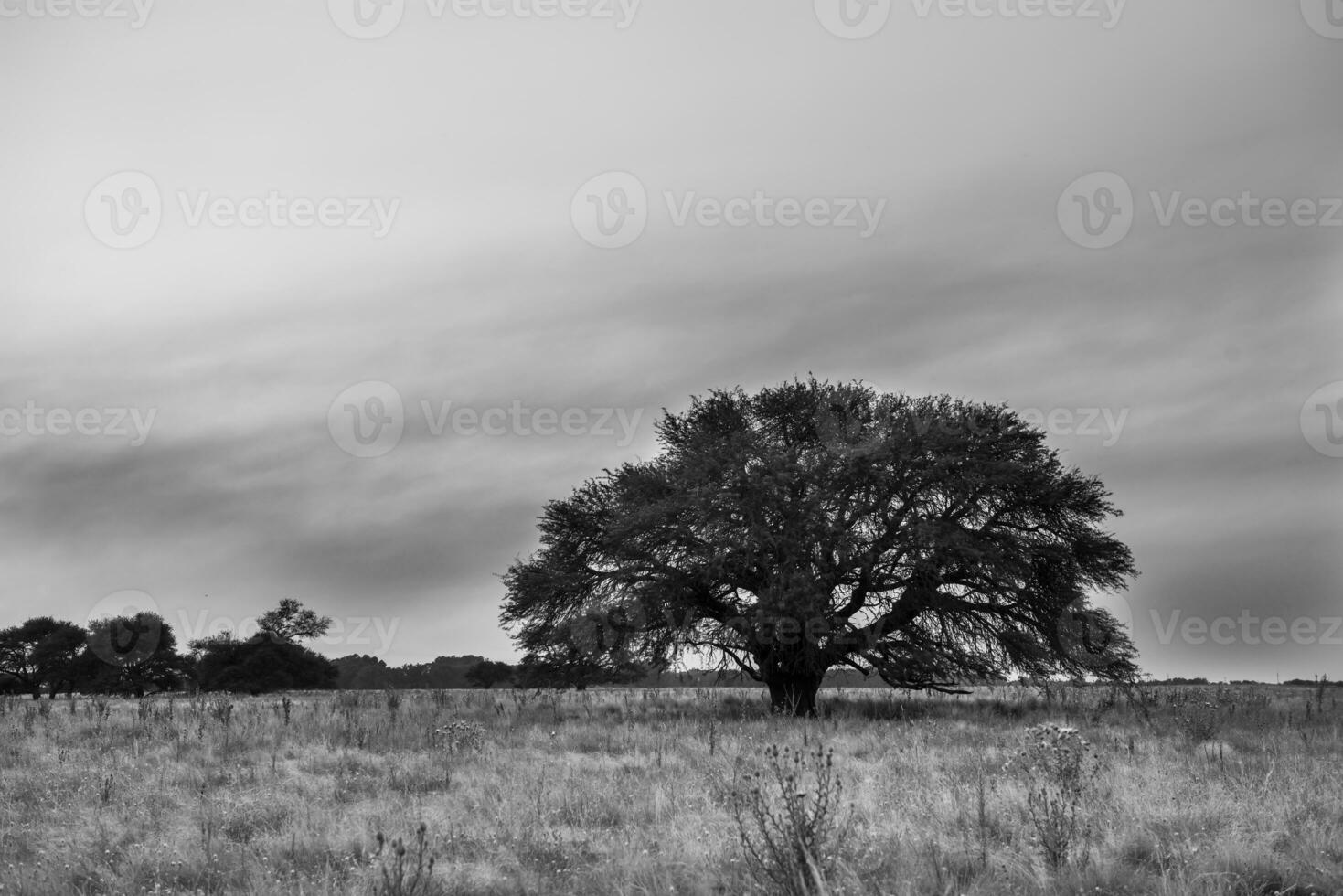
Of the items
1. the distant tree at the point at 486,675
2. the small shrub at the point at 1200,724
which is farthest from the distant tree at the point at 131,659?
the small shrub at the point at 1200,724

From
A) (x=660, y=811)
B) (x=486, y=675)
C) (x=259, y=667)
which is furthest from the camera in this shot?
(x=486, y=675)

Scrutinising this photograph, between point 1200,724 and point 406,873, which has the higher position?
point 1200,724

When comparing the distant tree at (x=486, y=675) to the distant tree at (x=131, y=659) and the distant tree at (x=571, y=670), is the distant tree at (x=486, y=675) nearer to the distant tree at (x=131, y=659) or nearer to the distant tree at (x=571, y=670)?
the distant tree at (x=131, y=659)

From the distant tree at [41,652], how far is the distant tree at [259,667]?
7.91 m

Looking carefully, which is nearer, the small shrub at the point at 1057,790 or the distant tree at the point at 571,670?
the small shrub at the point at 1057,790

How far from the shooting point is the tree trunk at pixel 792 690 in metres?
21.4

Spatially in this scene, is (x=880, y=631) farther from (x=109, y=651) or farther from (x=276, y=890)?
(x=109, y=651)

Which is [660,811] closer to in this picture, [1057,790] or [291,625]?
[1057,790]

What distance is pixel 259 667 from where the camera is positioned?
5519cm

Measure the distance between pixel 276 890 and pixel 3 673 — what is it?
71.9 metres

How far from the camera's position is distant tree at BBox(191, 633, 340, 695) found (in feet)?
179

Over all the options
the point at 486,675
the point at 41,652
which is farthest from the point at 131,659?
the point at 486,675

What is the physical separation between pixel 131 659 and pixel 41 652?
7.76 meters

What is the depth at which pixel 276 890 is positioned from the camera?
594cm
